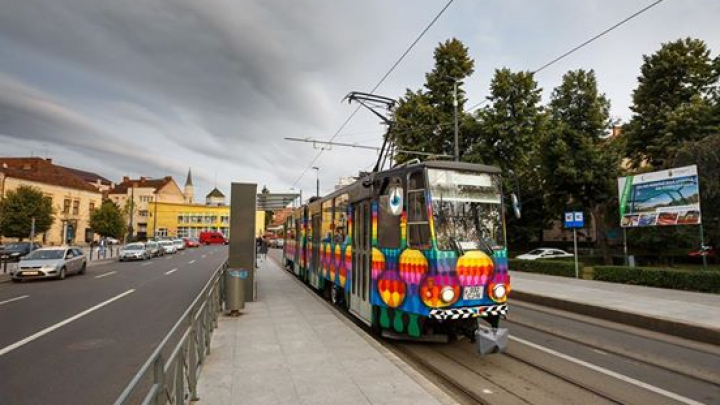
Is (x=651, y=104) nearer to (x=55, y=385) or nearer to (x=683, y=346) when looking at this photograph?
(x=683, y=346)

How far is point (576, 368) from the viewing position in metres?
6.36

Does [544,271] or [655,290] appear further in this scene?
[544,271]

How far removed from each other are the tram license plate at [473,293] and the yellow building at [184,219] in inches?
3499

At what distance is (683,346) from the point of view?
796 centimetres

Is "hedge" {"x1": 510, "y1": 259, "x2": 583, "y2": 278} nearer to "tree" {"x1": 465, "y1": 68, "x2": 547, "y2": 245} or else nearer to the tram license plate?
"tree" {"x1": 465, "y1": 68, "x2": 547, "y2": 245}

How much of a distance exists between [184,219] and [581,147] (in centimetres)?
8574

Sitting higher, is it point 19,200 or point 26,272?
point 19,200

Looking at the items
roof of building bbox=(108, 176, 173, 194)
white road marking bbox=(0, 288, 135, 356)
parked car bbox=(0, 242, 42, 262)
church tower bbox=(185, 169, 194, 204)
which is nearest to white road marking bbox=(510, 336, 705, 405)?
white road marking bbox=(0, 288, 135, 356)

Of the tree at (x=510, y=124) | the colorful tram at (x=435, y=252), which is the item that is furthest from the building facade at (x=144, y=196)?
the colorful tram at (x=435, y=252)

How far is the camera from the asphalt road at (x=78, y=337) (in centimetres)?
566

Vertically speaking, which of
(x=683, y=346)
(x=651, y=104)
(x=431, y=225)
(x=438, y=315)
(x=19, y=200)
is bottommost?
(x=683, y=346)

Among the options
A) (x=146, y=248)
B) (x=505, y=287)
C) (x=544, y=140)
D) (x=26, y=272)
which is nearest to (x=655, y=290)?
(x=505, y=287)

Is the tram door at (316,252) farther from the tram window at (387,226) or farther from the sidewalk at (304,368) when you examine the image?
the tram window at (387,226)

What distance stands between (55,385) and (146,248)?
3417 cm
